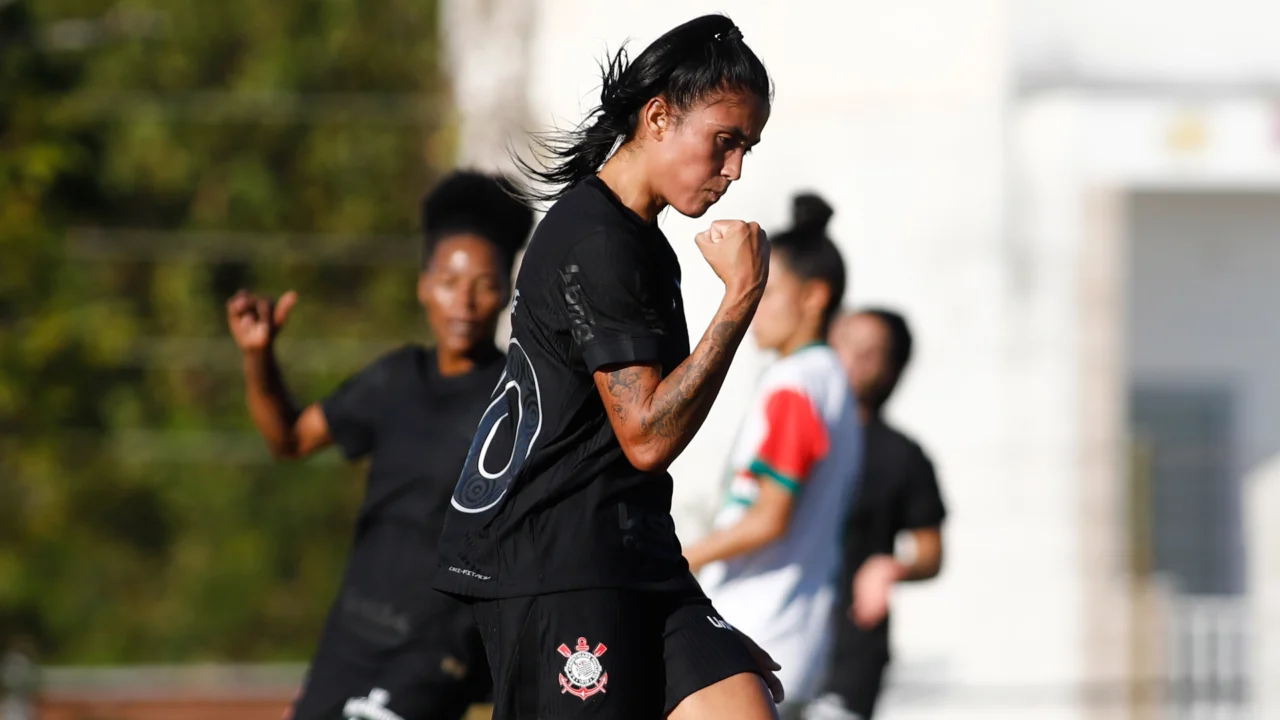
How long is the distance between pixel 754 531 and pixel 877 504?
5.59 ft

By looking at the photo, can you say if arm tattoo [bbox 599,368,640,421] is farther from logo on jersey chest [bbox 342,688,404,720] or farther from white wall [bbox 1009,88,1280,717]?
white wall [bbox 1009,88,1280,717]

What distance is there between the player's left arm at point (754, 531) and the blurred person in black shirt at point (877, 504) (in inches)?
56.9

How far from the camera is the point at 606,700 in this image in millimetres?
3541

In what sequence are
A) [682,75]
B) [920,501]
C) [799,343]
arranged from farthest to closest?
[920,501], [799,343], [682,75]

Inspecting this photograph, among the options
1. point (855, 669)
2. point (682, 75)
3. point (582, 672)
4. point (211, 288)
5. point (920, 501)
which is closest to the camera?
point (582, 672)

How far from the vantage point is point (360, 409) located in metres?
5.47

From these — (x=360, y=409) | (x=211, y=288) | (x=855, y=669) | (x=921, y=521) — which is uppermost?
(x=211, y=288)

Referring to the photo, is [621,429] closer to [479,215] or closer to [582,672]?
[582,672]

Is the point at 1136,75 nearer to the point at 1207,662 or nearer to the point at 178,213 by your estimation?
the point at 1207,662

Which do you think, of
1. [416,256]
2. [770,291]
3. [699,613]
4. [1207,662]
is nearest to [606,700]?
[699,613]

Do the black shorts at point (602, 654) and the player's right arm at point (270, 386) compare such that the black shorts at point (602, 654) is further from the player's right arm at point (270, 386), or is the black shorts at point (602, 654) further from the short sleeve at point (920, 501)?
the short sleeve at point (920, 501)

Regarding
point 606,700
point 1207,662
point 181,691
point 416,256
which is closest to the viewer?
point 606,700

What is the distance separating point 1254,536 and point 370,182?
12.0 metres

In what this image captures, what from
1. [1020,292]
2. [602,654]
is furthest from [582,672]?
[1020,292]
